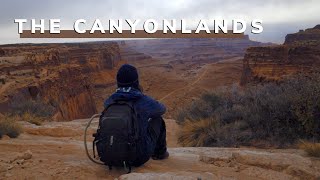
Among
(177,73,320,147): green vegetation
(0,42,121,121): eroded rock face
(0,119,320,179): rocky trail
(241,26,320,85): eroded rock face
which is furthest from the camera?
(241,26,320,85): eroded rock face

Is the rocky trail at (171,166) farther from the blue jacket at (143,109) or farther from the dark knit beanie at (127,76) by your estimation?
the dark knit beanie at (127,76)

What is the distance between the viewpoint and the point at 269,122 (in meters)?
8.93

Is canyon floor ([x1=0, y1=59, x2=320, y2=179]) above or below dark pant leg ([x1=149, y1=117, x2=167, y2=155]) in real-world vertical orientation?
below

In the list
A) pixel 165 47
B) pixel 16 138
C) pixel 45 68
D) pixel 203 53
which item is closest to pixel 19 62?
pixel 45 68

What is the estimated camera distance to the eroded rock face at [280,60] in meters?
27.4

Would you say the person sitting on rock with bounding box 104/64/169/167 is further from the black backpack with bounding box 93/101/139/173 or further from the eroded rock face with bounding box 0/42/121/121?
the eroded rock face with bounding box 0/42/121/121

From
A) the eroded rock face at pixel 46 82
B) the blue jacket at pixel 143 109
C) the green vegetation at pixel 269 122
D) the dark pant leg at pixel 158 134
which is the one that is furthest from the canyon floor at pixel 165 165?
the eroded rock face at pixel 46 82

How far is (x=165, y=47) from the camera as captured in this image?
507 ft

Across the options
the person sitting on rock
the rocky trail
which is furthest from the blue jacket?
the rocky trail

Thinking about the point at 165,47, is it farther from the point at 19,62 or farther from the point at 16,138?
the point at 16,138

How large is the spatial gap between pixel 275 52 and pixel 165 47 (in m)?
125

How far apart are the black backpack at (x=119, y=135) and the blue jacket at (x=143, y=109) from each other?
0.14 m

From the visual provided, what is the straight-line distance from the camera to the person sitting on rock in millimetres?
4910

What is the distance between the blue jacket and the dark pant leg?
112 mm
